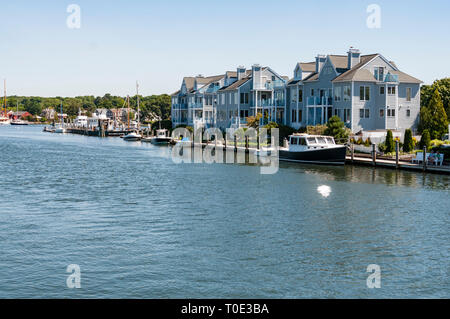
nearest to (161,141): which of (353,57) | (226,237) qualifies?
(353,57)

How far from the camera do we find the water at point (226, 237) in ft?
62.3

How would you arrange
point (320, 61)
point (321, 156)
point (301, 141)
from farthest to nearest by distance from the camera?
point (320, 61)
point (301, 141)
point (321, 156)

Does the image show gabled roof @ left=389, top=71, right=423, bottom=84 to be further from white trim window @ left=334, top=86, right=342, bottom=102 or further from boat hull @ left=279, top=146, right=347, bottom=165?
boat hull @ left=279, top=146, right=347, bottom=165

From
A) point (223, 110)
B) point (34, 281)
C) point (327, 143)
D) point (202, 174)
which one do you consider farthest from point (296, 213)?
point (223, 110)

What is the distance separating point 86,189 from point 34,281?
72.6ft

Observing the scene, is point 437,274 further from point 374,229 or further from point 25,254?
point 25,254

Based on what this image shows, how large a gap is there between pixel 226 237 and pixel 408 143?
38.2m

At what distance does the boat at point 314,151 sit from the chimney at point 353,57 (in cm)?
1732

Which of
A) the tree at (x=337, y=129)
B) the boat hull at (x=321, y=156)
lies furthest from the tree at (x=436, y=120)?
the boat hull at (x=321, y=156)

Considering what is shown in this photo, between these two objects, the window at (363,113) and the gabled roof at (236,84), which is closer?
the window at (363,113)

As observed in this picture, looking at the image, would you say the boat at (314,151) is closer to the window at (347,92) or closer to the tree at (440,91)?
the window at (347,92)

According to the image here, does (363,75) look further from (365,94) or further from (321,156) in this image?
(321,156)

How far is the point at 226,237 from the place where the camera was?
25375 mm

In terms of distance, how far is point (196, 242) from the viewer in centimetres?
2441
